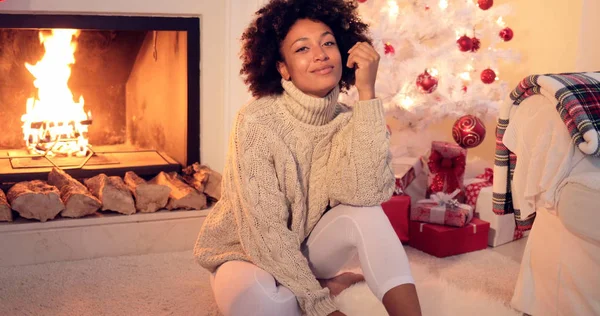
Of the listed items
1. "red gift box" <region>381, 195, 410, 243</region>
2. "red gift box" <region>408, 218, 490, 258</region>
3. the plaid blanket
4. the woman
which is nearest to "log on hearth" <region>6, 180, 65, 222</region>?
the woman

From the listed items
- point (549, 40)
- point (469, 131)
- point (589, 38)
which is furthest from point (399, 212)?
point (549, 40)

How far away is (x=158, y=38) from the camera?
272cm

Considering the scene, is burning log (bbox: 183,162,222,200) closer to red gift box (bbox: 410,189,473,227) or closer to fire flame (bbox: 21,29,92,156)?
fire flame (bbox: 21,29,92,156)

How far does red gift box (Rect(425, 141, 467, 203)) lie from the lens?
2.79 m

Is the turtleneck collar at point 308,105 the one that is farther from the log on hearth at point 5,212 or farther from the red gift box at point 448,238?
the log on hearth at point 5,212

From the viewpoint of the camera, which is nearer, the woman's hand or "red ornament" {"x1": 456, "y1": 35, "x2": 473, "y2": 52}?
the woman's hand

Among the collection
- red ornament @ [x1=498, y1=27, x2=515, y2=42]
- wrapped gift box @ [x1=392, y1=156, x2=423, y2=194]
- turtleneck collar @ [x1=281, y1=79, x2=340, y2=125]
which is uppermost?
red ornament @ [x1=498, y1=27, x2=515, y2=42]

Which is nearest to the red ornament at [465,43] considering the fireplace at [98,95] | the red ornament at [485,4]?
the red ornament at [485,4]

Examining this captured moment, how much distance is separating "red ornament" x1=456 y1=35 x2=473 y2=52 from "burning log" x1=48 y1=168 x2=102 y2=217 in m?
1.73

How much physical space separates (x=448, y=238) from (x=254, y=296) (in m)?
1.15

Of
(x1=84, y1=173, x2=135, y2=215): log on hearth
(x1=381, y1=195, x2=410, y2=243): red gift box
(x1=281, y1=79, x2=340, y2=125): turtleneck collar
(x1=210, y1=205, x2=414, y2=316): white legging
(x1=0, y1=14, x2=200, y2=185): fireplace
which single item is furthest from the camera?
(x1=381, y1=195, x2=410, y2=243): red gift box

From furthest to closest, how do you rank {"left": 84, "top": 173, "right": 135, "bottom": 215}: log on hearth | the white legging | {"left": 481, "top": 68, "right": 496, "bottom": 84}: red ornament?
{"left": 481, "top": 68, "right": 496, "bottom": 84}: red ornament
{"left": 84, "top": 173, "right": 135, "bottom": 215}: log on hearth
the white legging

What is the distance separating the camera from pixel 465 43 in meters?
3.03

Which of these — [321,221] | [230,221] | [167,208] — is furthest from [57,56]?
[321,221]
